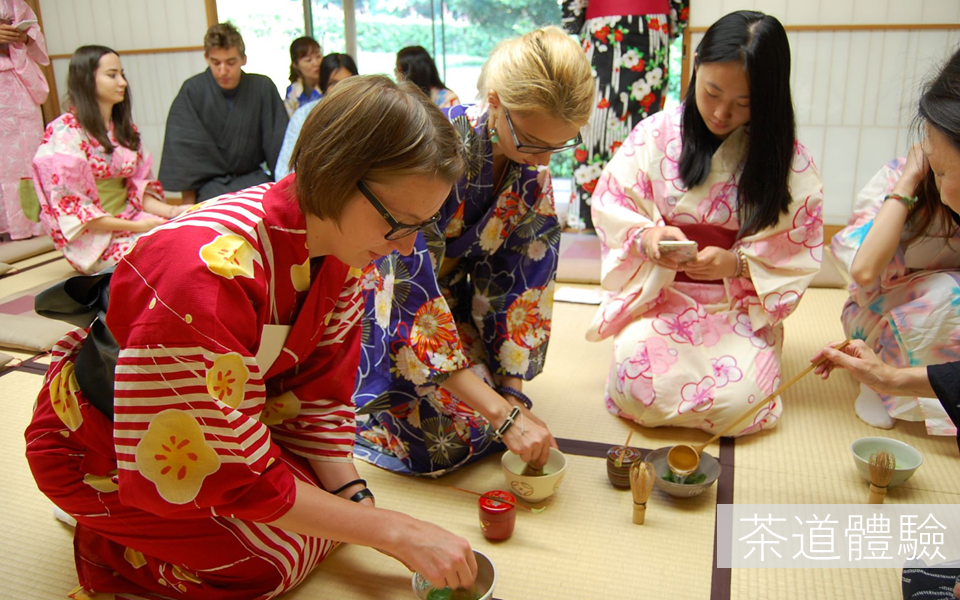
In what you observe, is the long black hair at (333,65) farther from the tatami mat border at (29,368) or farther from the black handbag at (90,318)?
the black handbag at (90,318)

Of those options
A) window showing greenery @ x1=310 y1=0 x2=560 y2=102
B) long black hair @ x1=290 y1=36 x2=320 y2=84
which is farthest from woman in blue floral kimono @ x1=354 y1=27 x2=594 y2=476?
window showing greenery @ x1=310 y1=0 x2=560 y2=102

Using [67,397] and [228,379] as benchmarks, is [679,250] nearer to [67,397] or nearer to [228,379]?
[228,379]

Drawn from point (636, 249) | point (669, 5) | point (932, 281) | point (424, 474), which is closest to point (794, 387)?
point (932, 281)

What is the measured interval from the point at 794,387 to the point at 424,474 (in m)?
1.50

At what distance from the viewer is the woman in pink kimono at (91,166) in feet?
13.6

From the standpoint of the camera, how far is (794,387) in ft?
9.46

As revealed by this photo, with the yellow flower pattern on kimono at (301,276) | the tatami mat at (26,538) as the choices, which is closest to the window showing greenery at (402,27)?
the tatami mat at (26,538)

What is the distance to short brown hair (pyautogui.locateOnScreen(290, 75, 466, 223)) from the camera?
51.9 inches

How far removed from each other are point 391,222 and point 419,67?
3.66 m

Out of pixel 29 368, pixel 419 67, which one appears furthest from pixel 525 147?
pixel 419 67

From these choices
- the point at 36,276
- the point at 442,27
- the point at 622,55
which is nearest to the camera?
the point at 36,276

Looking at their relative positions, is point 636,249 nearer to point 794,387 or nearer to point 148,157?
point 794,387

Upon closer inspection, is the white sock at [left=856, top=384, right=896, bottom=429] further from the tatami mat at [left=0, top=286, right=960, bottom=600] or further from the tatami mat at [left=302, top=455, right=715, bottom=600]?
the tatami mat at [left=302, top=455, right=715, bottom=600]

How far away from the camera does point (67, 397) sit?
5.17 feet
